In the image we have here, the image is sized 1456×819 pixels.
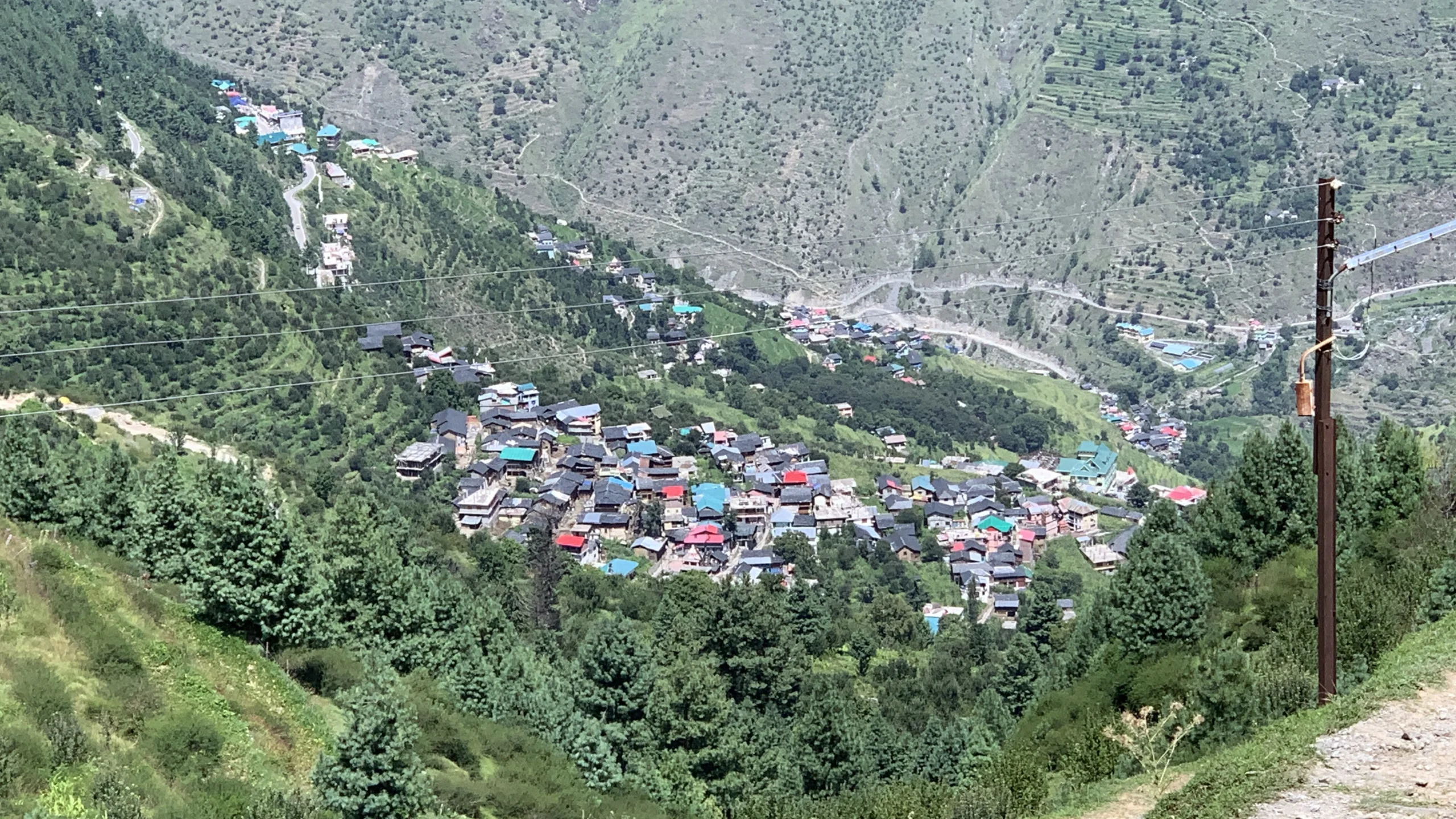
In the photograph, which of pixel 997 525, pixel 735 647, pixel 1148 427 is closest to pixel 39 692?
pixel 735 647

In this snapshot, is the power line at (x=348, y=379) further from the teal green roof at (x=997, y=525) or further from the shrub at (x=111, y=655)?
the teal green roof at (x=997, y=525)

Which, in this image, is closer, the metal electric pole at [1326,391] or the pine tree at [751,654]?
the metal electric pole at [1326,391]

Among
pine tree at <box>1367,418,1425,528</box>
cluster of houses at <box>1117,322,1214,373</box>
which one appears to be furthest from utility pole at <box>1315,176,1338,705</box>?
cluster of houses at <box>1117,322,1214,373</box>

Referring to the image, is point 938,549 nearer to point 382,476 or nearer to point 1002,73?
point 382,476

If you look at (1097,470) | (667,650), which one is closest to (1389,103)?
(1097,470)

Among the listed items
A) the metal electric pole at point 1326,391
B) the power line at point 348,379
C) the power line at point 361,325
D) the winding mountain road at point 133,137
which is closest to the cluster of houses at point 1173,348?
the power line at point 361,325

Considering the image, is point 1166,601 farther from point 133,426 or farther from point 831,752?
point 133,426

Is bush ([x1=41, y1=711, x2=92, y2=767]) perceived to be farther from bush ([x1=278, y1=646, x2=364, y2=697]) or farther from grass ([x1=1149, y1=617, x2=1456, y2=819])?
grass ([x1=1149, y1=617, x2=1456, y2=819])
